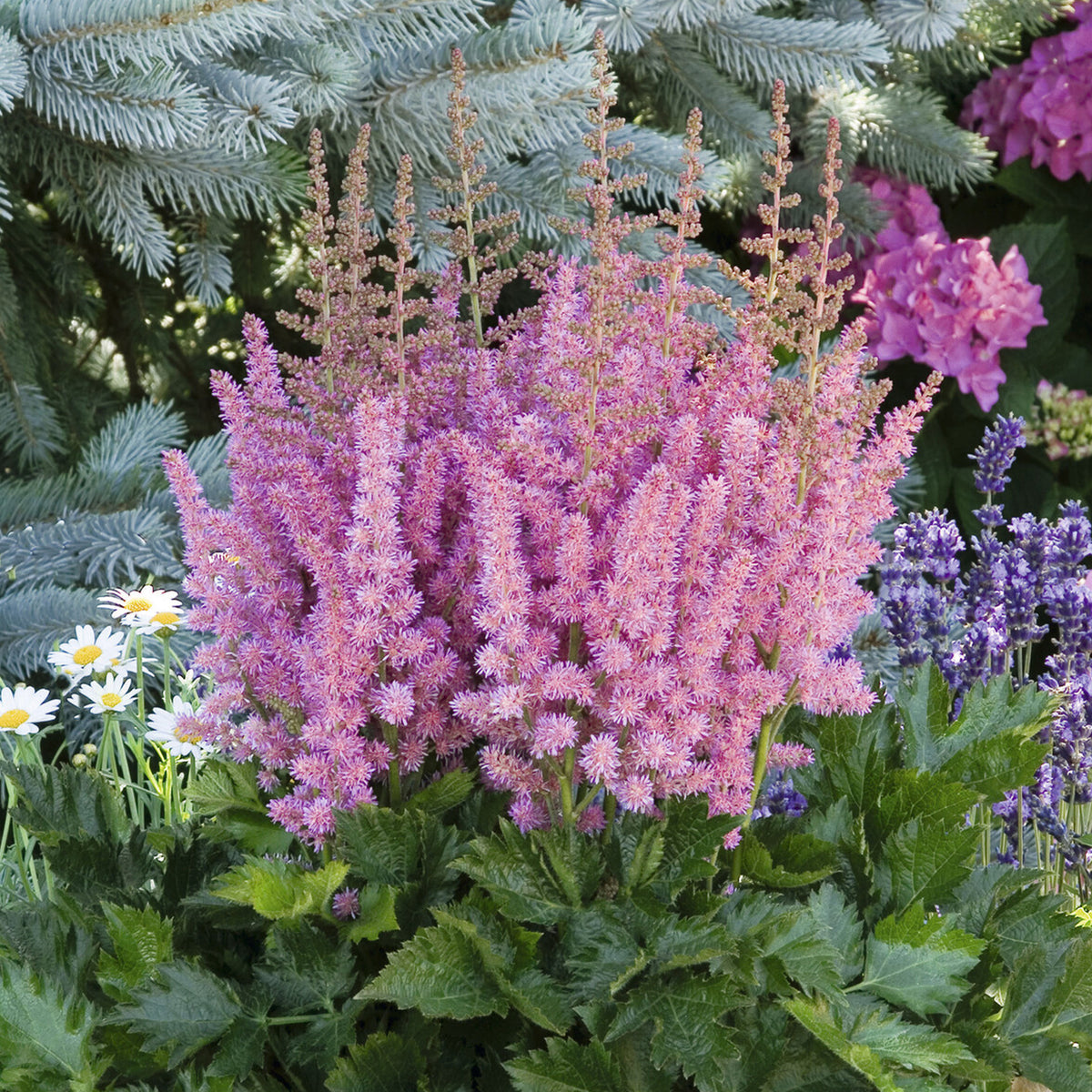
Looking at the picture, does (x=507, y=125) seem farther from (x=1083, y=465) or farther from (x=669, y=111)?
(x=1083, y=465)

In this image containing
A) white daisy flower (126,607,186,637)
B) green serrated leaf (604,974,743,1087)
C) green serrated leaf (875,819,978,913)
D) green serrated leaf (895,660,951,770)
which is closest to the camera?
green serrated leaf (604,974,743,1087)

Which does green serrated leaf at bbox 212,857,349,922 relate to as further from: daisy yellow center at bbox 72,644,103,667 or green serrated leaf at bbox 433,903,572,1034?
daisy yellow center at bbox 72,644,103,667

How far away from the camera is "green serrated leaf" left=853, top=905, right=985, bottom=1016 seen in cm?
59

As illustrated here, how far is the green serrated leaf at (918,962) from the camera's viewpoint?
1.92 ft

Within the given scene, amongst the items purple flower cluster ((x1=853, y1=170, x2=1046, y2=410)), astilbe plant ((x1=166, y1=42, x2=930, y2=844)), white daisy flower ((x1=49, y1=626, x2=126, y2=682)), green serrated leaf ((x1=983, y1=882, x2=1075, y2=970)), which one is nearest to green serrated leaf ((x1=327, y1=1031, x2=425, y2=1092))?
astilbe plant ((x1=166, y1=42, x2=930, y2=844))

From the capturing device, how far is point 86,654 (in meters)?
1.16

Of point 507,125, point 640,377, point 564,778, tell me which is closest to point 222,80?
point 507,125

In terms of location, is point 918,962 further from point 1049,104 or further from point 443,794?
point 1049,104

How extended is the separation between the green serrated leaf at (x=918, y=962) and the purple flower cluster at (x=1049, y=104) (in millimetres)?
1934

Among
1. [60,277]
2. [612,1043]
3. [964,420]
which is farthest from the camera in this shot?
[964,420]

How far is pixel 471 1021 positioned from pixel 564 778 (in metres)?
0.15

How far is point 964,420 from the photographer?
2338 mm

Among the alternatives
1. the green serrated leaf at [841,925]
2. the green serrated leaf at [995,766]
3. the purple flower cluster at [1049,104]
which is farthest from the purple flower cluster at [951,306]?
the green serrated leaf at [841,925]

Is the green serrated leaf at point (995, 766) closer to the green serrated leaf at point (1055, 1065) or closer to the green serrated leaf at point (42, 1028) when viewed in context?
the green serrated leaf at point (1055, 1065)
